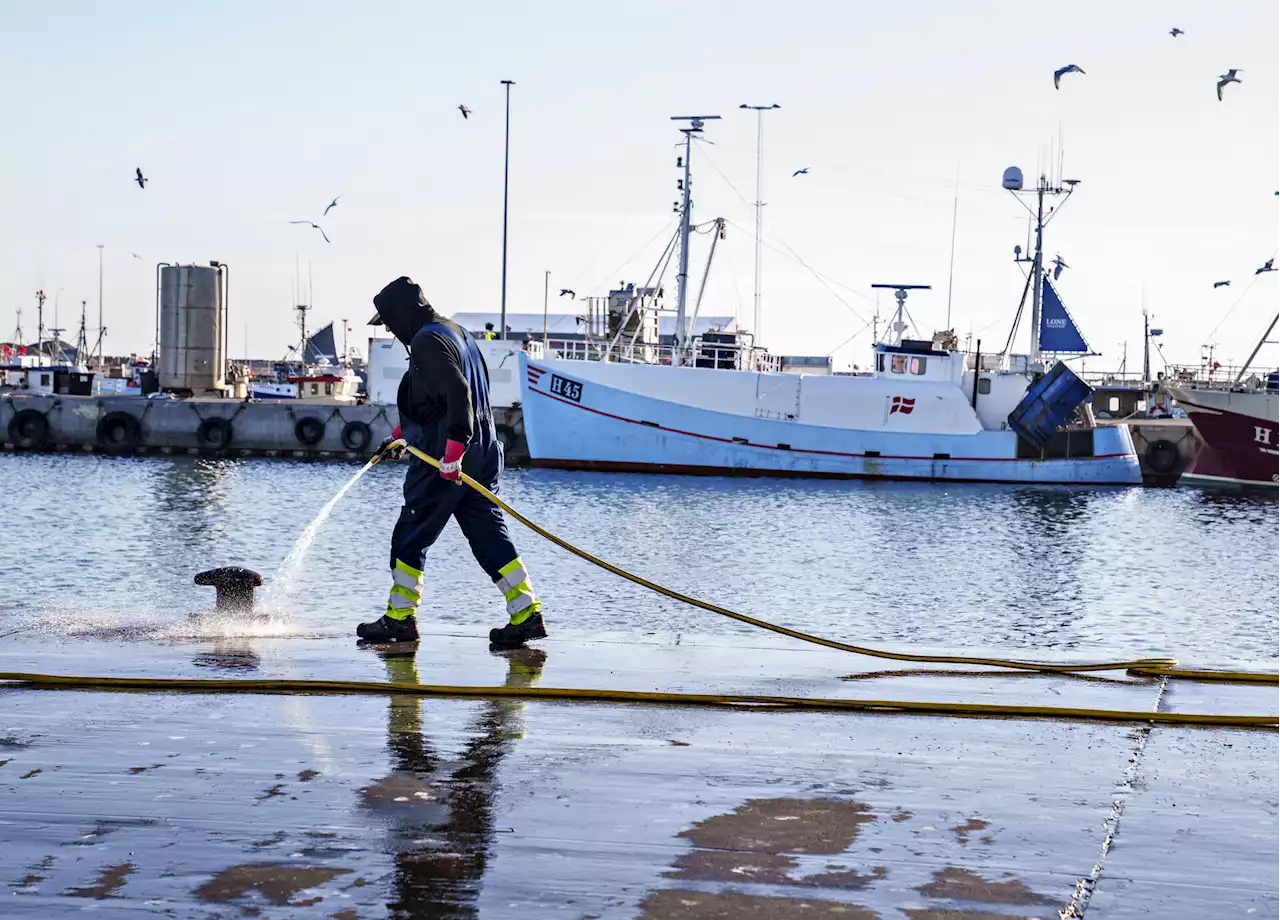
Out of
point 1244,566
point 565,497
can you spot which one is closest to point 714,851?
point 1244,566

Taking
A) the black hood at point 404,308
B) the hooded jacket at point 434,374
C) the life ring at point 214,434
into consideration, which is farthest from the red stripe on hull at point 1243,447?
the black hood at point 404,308

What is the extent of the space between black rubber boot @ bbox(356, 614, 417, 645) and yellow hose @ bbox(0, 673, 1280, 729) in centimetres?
114

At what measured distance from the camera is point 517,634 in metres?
6.76

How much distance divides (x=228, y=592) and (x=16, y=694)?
2309 mm

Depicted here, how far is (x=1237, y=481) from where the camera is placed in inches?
1779

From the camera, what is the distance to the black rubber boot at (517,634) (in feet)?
22.1

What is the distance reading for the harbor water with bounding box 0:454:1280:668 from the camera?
1515 centimetres

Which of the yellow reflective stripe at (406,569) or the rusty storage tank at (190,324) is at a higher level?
the rusty storage tank at (190,324)

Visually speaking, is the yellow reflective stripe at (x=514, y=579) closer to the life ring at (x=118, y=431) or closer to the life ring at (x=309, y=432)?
the life ring at (x=309, y=432)

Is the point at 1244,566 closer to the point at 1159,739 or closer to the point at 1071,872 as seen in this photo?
the point at 1159,739

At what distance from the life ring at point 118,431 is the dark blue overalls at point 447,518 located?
45.3m

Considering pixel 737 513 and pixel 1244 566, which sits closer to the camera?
pixel 1244 566

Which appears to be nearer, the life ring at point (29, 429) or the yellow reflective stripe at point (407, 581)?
the yellow reflective stripe at point (407, 581)

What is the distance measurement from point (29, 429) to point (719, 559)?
35.2 m
